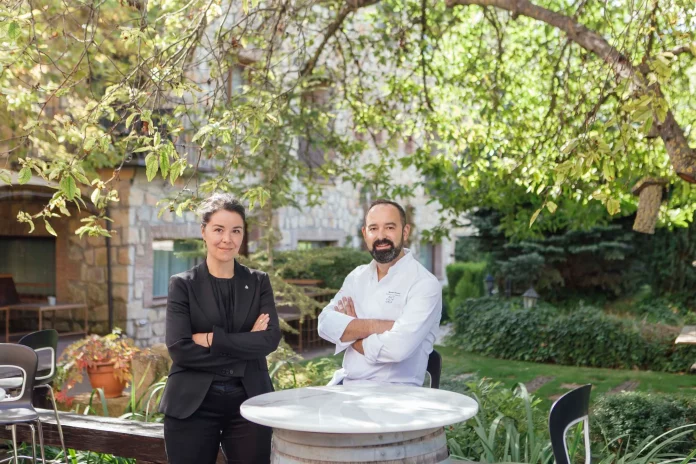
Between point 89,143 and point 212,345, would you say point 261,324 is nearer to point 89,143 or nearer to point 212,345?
point 212,345

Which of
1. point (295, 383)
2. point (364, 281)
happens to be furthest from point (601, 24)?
point (364, 281)

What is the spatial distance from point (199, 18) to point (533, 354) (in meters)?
10.5

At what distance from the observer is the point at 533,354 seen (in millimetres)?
13500

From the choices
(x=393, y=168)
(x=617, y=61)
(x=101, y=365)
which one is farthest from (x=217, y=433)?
(x=393, y=168)

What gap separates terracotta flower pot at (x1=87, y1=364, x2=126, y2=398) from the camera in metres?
6.83

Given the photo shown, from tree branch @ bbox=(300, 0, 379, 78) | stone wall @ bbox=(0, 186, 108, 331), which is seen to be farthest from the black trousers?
stone wall @ bbox=(0, 186, 108, 331)

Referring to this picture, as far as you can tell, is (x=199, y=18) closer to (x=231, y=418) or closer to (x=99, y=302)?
(x=231, y=418)

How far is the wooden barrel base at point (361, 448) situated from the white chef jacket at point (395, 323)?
0.87 metres

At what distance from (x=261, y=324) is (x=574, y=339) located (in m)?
10.6

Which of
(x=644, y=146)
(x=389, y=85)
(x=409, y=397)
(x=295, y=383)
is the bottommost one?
(x=295, y=383)

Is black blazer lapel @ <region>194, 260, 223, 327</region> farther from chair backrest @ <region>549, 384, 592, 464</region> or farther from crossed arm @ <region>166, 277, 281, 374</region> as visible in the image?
chair backrest @ <region>549, 384, 592, 464</region>

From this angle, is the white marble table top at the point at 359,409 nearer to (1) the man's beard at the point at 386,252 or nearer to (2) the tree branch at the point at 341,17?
(1) the man's beard at the point at 386,252

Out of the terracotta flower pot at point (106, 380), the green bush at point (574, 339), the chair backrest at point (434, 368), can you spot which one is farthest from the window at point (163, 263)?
the chair backrest at point (434, 368)

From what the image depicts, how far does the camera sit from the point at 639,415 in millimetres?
6289
